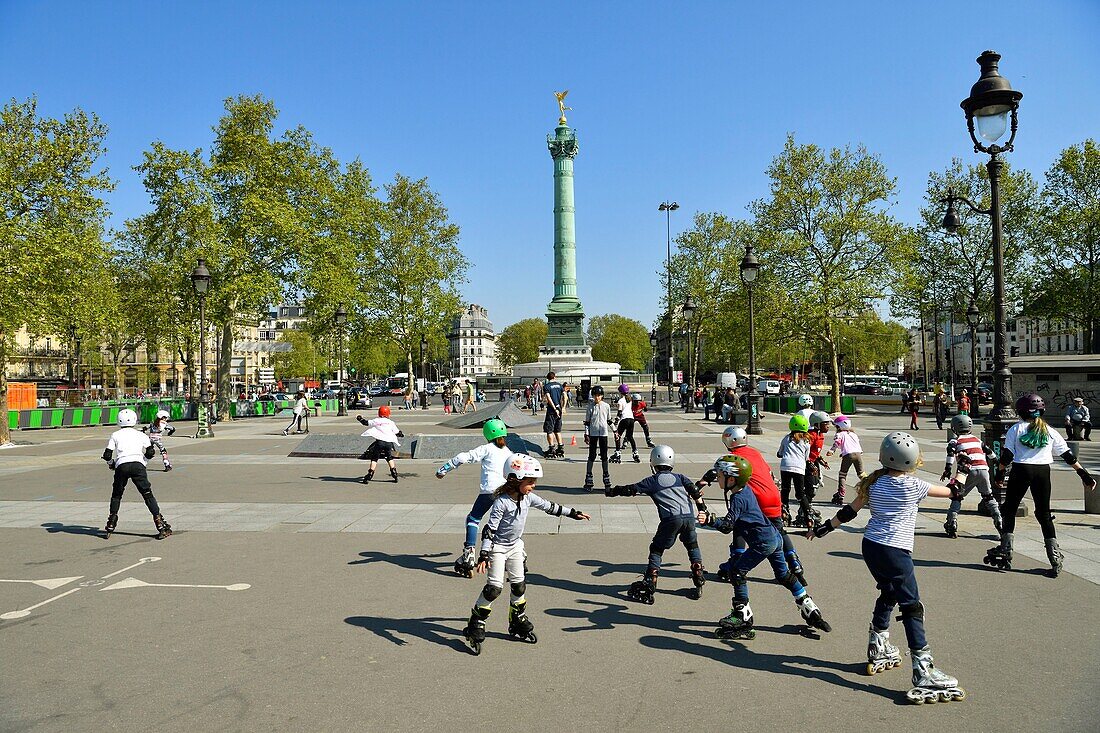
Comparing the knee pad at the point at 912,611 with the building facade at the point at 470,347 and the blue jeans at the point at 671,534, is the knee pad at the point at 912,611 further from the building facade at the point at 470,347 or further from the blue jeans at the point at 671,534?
the building facade at the point at 470,347

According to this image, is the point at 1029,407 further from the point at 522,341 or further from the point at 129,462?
the point at 522,341

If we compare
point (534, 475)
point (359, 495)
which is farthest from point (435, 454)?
point (534, 475)

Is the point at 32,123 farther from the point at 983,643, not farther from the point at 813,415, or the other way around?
the point at 983,643

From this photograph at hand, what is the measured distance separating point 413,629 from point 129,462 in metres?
5.49

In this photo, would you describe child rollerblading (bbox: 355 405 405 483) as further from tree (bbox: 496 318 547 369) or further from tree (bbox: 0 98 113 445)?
tree (bbox: 496 318 547 369)

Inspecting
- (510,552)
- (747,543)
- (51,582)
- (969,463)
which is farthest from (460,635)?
(969,463)


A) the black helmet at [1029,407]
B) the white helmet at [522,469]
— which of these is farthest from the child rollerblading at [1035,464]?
the white helmet at [522,469]

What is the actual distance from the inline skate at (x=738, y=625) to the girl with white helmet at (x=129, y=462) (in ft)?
23.5

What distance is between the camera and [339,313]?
127 feet

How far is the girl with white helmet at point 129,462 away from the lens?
9.46 metres

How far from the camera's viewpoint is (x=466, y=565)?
25.1 ft

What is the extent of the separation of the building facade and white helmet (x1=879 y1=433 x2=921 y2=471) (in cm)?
17172

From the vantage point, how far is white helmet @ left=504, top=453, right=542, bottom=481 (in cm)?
568

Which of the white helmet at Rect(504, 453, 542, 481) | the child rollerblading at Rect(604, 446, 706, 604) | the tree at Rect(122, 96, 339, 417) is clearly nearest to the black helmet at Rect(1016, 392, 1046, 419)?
the child rollerblading at Rect(604, 446, 706, 604)
